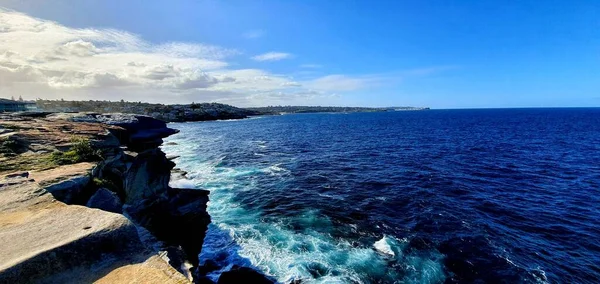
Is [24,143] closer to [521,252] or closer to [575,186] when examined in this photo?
[521,252]

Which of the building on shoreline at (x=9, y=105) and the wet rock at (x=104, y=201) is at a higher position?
the building on shoreline at (x=9, y=105)

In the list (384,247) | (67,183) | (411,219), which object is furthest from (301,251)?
(67,183)

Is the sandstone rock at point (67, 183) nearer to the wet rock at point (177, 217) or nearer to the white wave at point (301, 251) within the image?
the wet rock at point (177, 217)

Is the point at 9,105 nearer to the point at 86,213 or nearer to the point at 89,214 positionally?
the point at 86,213

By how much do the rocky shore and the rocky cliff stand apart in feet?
0.06

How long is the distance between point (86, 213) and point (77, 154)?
351 inches

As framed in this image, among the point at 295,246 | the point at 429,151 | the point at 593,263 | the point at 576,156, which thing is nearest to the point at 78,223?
the point at 295,246

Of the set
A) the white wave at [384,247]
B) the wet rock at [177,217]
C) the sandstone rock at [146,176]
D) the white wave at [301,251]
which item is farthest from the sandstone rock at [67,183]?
the white wave at [384,247]

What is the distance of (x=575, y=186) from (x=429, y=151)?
25235 mm

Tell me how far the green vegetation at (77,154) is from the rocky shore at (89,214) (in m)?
0.04

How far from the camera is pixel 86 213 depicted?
761cm

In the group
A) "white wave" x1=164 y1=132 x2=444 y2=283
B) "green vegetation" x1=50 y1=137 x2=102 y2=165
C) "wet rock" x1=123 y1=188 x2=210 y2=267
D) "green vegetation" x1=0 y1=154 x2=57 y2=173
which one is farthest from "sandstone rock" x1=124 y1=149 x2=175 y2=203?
"white wave" x1=164 y1=132 x2=444 y2=283

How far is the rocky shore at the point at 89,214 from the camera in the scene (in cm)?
575

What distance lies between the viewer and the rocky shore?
5.75 m
